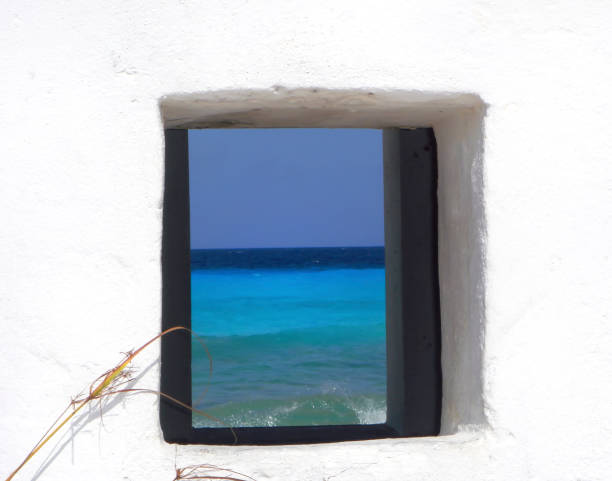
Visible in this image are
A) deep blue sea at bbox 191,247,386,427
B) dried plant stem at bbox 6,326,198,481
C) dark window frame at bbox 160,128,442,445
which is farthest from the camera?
deep blue sea at bbox 191,247,386,427

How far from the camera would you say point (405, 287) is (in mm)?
2482

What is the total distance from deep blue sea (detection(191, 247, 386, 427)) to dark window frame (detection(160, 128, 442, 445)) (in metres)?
1.17

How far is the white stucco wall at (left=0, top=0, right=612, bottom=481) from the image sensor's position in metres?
1.58

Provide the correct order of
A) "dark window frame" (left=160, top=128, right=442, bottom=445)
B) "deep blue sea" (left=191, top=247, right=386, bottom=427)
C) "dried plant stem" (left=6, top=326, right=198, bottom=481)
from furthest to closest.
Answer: "deep blue sea" (left=191, top=247, right=386, bottom=427) → "dark window frame" (left=160, top=128, right=442, bottom=445) → "dried plant stem" (left=6, top=326, right=198, bottom=481)

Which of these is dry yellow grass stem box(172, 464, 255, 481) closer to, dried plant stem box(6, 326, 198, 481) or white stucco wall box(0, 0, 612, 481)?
white stucco wall box(0, 0, 612, 481)

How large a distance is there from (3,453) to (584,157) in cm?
167

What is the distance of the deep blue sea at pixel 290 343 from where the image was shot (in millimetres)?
11117

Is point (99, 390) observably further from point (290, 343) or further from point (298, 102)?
point (290, 343)

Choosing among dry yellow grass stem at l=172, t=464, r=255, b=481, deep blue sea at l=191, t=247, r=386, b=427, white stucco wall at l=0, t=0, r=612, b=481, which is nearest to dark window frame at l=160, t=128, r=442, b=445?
white stucco wall at l=0, t=0, r=612, b=481

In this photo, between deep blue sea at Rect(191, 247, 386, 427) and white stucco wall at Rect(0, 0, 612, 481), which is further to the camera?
deep blue sea at Rect(191, 247, 386, 427)

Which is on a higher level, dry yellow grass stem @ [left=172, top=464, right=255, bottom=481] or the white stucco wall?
A: the white stucco wall

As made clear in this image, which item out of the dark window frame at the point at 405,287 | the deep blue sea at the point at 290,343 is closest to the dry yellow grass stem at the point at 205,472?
the dark window frame at the point at 405,287

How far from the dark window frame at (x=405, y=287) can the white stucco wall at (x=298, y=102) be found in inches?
29.3

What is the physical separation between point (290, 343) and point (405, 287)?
55.0 feet
